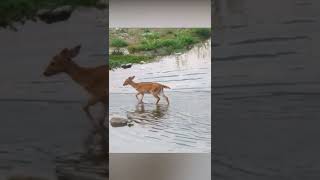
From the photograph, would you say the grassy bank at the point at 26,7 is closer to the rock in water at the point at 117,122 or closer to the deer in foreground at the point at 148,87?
the deer in foreground at the point at 148,87

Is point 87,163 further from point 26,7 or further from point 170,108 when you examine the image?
point 26,7

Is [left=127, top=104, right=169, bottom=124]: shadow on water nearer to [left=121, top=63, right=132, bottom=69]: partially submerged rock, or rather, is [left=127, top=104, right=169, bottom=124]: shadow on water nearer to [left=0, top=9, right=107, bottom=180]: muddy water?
[left=121, top=63, right=132, bottom=69]: partially submerged rock

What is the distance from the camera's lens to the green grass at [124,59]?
8.99 feet

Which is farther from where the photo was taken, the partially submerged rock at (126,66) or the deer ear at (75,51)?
the partially submerged rock at (126,66)

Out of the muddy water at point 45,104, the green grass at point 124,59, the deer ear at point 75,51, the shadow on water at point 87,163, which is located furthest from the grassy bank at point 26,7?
the shadow on water at point 87,163

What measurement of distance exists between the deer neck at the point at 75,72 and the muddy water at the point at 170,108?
37cm

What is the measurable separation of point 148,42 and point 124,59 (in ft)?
0.50

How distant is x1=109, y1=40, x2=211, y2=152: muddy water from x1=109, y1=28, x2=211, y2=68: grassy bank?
4 centimetres

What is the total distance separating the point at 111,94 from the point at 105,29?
1.55ft

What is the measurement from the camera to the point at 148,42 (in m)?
2.73

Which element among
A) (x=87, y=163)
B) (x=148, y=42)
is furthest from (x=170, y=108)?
(x=87, y=163)

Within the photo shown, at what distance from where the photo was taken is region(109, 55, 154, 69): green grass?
274 centimetres

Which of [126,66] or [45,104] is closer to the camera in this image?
[45,104]
